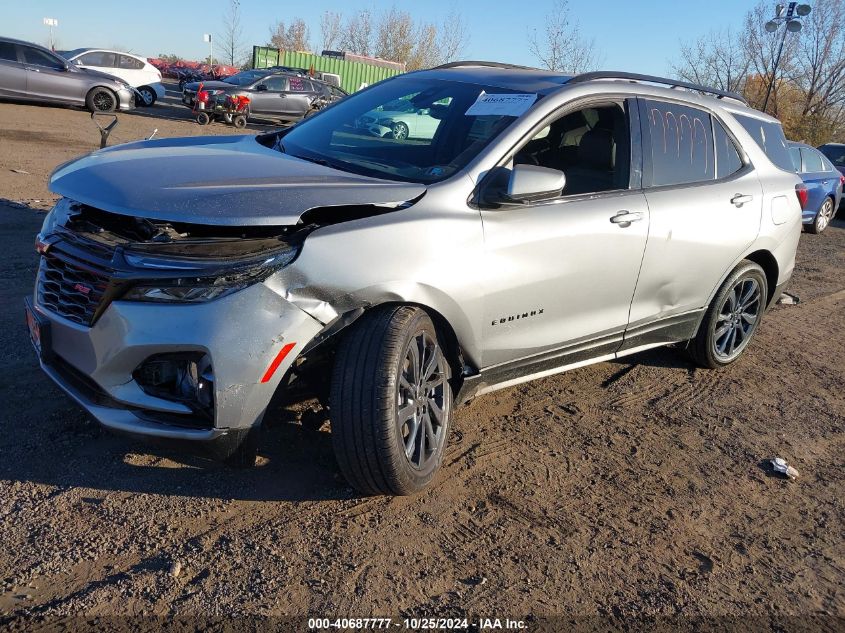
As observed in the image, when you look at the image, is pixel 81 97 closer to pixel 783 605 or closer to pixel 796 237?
pixel 796 237

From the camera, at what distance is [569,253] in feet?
12.8

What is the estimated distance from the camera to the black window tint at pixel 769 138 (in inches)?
213

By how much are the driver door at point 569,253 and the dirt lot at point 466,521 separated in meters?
0.58

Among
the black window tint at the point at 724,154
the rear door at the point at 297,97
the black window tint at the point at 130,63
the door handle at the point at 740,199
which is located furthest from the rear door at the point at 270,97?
the door handle at the point at 740,199

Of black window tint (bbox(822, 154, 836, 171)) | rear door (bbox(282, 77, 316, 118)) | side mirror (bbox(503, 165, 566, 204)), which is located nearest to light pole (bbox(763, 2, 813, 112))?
black window tint (bbox(822, 154, 836, 171))

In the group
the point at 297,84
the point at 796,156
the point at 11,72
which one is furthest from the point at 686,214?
the point at 297,84

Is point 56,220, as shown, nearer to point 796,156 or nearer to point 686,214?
point 686,214

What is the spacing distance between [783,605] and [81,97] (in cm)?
1998

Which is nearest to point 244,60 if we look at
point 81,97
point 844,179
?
point 81,97

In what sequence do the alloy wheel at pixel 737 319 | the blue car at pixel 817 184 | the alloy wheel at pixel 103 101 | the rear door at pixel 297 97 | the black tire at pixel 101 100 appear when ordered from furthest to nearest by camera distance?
the rear door at pixel 297 97
the alloy wheel at pixel 103 101
the black tire at pixel 101 100
the blue car at pixel 817 184
the alloy wheel at pixel 737 319

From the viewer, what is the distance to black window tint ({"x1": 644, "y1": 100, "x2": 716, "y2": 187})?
4512 millimetres

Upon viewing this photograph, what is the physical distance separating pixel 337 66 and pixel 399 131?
39.5 meters

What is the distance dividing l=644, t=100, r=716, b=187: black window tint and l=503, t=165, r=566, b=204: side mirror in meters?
1.13

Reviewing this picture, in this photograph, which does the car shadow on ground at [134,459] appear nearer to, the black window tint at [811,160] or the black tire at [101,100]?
the black window tint at [811,160]
